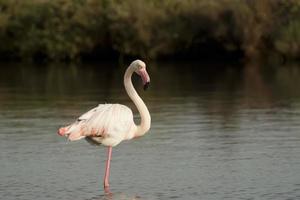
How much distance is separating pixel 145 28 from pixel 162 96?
1299 inches

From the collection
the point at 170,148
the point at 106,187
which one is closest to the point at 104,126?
the point at 106,187

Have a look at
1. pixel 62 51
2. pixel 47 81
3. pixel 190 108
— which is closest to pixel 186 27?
pixel 62 51

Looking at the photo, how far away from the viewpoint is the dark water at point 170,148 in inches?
566

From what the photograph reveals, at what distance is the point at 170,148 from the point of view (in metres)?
18.6

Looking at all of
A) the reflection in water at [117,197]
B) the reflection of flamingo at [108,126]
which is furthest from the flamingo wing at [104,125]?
the reflection in water at [117,197]

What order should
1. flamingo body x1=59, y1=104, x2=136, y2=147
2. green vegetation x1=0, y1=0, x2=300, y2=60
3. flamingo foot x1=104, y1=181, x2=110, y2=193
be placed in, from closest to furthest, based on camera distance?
1. flamingo body x1=59, y1=104, x2=136, y2=147
2. flamingo foot x1=104, y1=181, x2=110, y2=193
3. green vegetation x1=0, y1=0, x2=300, y2=60

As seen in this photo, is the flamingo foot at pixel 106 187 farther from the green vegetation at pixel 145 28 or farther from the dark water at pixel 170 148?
the green vegetation at pixel 145 28

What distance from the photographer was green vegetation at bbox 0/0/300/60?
60344 millimetres

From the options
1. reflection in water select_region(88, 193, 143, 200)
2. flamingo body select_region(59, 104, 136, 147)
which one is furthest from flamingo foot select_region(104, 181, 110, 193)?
flamingo body select_region(59, 104, 136, 147)

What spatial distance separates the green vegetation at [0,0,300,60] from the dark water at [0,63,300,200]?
25.2 meters

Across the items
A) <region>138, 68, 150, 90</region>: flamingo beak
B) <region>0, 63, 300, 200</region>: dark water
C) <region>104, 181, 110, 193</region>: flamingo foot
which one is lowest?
<region>0, 63, 300, 200</region>: dark water

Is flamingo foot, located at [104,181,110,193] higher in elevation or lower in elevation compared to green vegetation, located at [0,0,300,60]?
higher

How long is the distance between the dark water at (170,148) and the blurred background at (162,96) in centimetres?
3

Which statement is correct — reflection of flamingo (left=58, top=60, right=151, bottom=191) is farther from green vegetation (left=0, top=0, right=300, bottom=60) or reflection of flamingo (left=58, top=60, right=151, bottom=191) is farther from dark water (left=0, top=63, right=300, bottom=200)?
green vegetation (left=0, top=0, right=300, bottom=60)
